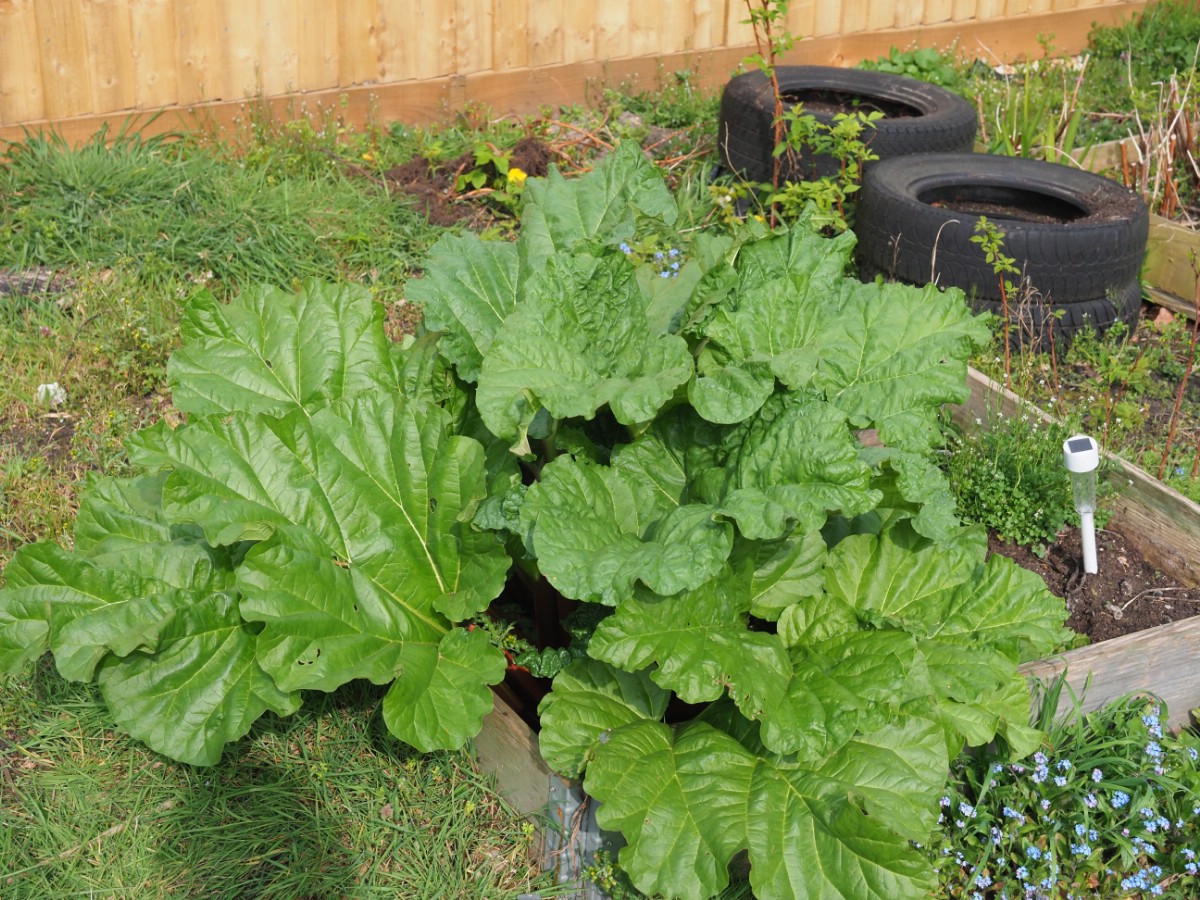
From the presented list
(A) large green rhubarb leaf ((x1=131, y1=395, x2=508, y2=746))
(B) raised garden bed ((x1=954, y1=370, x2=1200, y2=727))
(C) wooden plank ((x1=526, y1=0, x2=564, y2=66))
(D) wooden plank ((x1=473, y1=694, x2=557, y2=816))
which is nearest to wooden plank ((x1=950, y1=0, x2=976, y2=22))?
(C) wooden plank ((x1=526, y1=0, x2=564, y2=66))

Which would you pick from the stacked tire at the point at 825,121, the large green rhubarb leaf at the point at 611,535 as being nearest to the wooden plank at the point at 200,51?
the stacked tire at the point at 825,121

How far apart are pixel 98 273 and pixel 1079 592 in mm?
3686

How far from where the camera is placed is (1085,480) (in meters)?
3.22

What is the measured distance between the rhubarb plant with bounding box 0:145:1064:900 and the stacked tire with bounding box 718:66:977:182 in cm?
263

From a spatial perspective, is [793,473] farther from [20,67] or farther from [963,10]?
[963,10]

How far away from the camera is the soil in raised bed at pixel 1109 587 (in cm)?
342

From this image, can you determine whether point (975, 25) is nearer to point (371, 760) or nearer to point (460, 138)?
point (460, 138)

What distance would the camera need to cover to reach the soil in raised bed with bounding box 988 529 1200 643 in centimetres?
342

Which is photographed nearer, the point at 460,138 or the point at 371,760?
the point at 371,760

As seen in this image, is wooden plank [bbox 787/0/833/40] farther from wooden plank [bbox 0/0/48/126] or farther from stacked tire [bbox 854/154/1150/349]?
wooden plank [bbox 0/0/48/126]

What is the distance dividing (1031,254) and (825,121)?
4.65 feet

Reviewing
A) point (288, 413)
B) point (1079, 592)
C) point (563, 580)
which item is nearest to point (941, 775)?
point (563, 580)

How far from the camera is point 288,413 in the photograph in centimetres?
278

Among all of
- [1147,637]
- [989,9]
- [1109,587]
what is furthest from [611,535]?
[989,9]
